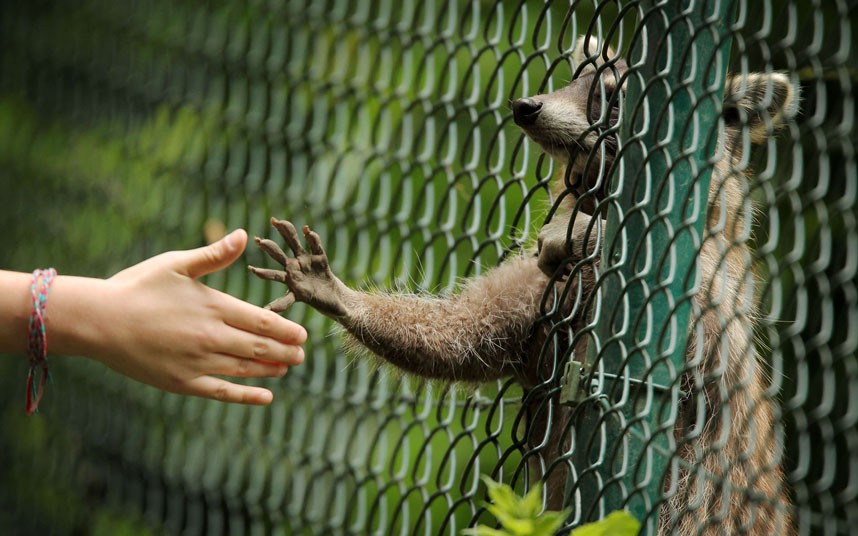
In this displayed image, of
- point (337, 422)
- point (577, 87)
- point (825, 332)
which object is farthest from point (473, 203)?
point (825, 332)

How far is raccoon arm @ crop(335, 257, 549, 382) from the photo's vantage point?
3.33 metres

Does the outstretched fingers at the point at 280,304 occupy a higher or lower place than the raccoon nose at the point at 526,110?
lower

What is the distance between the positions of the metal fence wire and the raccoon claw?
9.9 inches

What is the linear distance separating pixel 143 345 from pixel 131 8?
11.7 feet

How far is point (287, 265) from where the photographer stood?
3021 millimetres

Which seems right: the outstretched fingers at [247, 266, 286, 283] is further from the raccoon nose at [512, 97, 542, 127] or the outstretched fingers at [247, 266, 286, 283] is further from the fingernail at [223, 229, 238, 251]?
the raccoon nose at [512, 97, 542, 127]

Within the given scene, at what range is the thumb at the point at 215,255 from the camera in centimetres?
238

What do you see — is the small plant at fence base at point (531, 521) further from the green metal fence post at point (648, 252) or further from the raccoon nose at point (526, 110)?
Result: the raccoon nose at point (526, 110)

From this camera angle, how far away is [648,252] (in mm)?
2447

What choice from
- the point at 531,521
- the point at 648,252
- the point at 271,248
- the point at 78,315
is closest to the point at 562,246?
the point at 648,252

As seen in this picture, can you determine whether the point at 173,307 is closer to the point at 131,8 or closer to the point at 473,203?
the point at 473,203

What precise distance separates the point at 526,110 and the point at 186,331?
126 cm

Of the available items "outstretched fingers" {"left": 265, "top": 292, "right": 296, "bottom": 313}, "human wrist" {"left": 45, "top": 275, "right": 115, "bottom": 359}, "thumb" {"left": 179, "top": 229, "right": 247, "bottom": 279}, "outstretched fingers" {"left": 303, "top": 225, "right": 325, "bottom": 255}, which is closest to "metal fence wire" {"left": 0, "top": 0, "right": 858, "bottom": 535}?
"outstretched fingers" {"left": 303, "top": 225, "right": 325, "bottom": 255}

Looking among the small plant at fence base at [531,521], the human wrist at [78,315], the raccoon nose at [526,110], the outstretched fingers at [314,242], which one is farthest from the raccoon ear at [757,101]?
the human wrist at [78,315]
